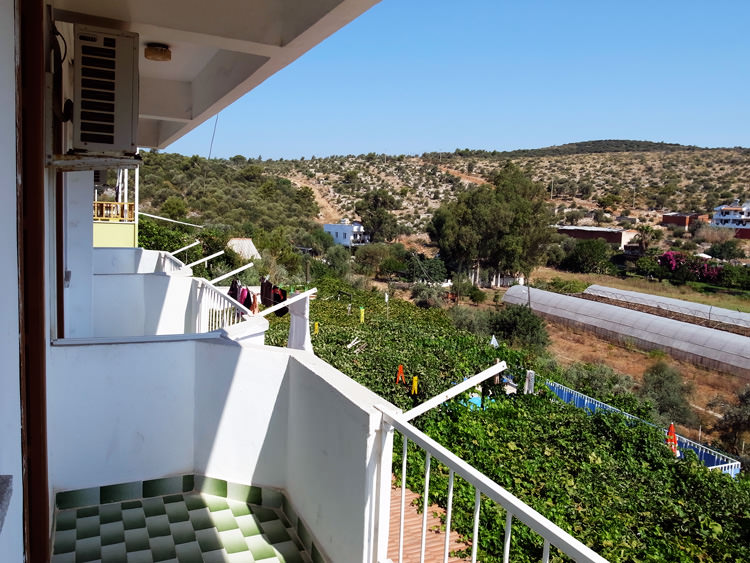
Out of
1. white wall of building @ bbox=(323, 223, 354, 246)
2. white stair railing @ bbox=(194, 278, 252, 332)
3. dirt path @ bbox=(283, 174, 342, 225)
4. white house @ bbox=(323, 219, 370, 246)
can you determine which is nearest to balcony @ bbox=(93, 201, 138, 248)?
white stair railing @ bbox=(194, 278, 252, 332)

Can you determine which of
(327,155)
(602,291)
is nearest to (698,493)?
(602,291)

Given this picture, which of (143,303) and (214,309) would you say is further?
(143,303)

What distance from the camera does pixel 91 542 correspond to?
2471 mm

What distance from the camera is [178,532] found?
8.50ft

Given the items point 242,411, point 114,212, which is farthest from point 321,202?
point 242,411

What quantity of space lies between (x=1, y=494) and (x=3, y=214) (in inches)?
24.9

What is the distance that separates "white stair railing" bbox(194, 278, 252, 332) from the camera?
4.05 meters

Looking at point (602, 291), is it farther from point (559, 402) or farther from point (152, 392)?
point (152, 392)

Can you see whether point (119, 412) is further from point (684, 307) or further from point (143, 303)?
point (684, 307)

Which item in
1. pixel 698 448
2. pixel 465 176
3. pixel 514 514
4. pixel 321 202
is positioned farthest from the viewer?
pixel 465 176

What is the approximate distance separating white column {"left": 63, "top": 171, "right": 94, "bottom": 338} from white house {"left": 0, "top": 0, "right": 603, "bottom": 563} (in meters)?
0.75

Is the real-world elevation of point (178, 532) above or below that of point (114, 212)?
below

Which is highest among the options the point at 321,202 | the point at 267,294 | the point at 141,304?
Result: the point at 321,202

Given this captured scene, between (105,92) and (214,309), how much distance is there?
2241 millimetres
